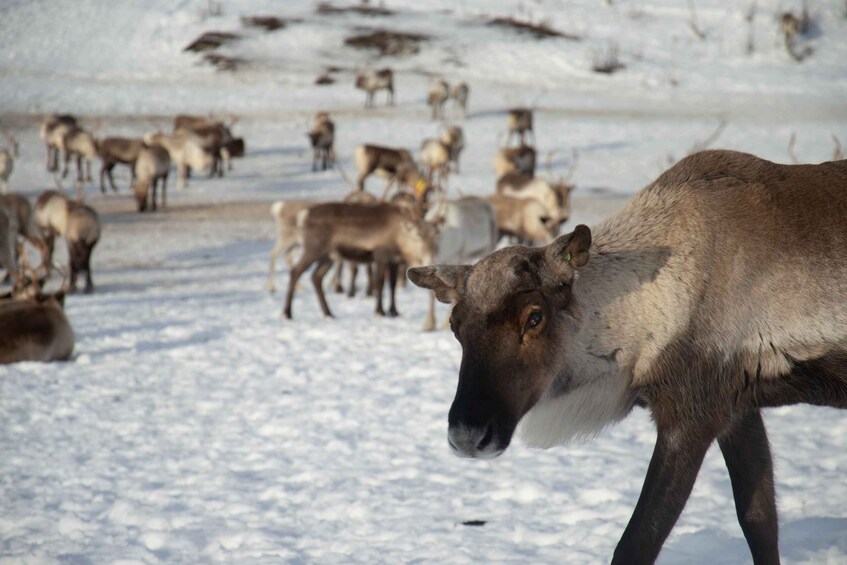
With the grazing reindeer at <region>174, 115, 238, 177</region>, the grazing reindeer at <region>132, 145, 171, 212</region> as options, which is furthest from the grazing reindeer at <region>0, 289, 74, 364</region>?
the grazing reindeer at <region>174, 115, 238, 177</region>

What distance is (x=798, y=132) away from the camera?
23.0m

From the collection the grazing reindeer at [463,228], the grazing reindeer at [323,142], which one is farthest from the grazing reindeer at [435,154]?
the grazing reindeer at [463,228]

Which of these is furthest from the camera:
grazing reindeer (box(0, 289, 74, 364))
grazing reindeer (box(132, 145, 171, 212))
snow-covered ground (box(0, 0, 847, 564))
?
grazing reindeer (box(132, 145, 171, 212))

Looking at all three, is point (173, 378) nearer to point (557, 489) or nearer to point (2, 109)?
point (557, 489)

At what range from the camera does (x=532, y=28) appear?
38.8 m

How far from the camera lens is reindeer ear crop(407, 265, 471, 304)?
112 inches

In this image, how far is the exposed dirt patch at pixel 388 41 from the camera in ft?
121

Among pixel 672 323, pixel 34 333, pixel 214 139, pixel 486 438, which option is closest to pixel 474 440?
pixel 486 438

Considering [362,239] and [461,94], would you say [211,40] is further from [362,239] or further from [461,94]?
[362,239]

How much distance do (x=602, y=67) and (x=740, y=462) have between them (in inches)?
1329

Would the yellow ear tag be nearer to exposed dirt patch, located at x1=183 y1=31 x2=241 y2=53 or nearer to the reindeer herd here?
the reindeer herd

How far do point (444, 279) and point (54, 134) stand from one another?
20348 millimetres

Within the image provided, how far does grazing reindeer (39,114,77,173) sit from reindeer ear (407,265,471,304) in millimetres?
19537

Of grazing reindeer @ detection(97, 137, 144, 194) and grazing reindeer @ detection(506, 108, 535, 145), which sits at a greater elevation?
grazing reindeer @ detection(506, 108, 535, 145)
